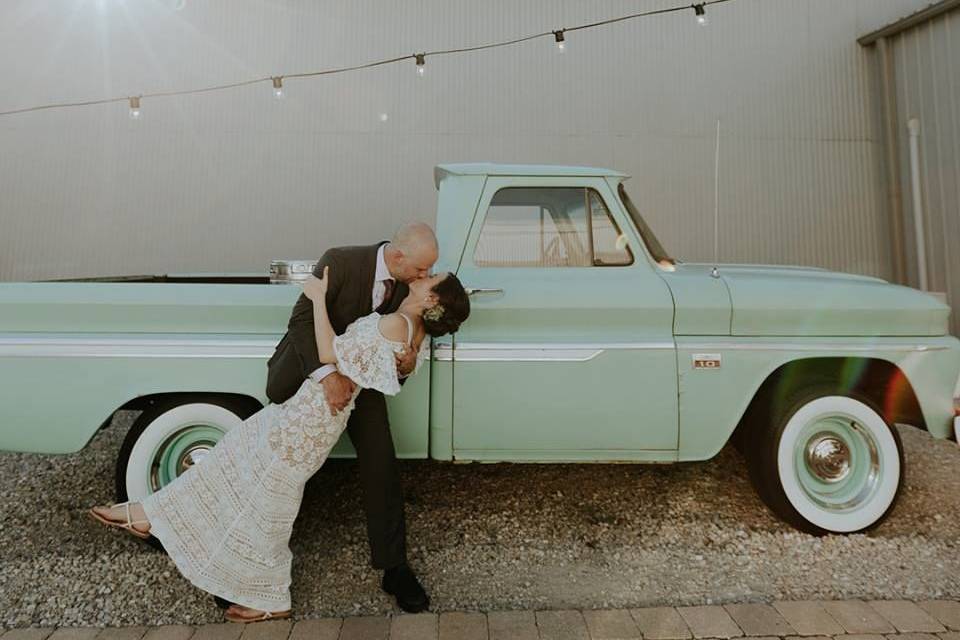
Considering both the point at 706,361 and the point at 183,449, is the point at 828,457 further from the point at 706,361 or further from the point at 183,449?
the point at 183,449

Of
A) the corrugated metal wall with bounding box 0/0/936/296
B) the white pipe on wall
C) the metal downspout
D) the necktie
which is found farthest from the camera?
the metal downspout

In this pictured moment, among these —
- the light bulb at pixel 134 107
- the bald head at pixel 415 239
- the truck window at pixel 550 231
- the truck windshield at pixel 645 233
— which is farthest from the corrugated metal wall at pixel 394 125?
the bald head at pixel 415 239

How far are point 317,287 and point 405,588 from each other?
52.1 inches

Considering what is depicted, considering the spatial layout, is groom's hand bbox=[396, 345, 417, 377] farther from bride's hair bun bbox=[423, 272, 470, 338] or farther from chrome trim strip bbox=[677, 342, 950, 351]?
chrome trim strip bbox=[677, 342, 950, 351]

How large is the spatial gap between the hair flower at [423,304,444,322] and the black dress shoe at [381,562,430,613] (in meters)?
1.09

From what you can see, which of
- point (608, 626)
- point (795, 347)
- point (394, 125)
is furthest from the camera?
point (394, 125)

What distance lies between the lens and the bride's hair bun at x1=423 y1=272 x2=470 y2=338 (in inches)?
80.8

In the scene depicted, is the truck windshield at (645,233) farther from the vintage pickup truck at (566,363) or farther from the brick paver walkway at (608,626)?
the brick paver walkway at (608,626)

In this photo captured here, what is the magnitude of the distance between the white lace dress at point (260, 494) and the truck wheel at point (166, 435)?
42 cm

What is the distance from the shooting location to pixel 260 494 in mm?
2100

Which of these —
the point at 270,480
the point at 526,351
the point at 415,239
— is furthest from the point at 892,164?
the point at 270,480

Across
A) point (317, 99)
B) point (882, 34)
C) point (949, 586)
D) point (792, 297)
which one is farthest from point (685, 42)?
point (949, 586)

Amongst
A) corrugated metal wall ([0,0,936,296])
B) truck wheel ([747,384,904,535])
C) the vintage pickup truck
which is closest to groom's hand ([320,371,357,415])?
the vintage pickup truck

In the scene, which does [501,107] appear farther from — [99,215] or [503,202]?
[99,215]
